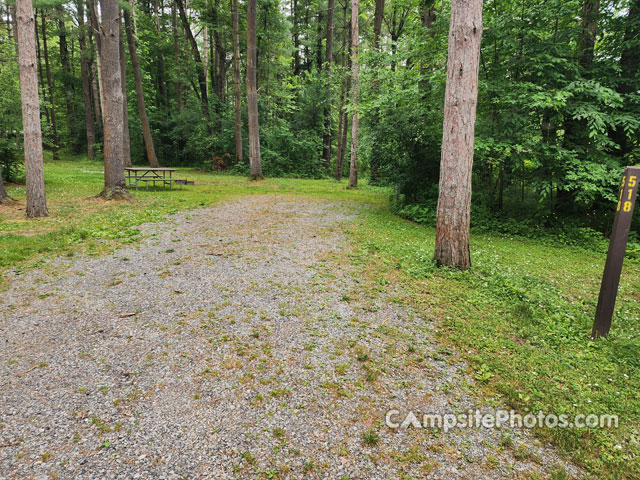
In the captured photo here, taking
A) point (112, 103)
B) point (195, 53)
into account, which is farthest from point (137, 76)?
point (112, 103)

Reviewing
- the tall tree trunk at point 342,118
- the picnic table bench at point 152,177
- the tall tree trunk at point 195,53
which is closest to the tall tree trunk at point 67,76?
the tall tree trunk at point 195,53

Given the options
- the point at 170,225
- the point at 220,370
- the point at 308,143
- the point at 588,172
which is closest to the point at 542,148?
the point at 588,172

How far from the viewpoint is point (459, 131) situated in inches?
194

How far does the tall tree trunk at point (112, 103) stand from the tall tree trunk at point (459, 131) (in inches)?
359

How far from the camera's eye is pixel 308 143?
840 inches

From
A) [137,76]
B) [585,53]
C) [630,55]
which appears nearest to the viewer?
[630,55]

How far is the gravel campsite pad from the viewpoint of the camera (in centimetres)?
203

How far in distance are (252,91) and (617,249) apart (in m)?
16.0

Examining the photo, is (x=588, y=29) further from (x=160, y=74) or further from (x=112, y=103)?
(x=160, y=74)

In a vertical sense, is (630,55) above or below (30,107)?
above

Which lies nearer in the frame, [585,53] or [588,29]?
[588,29]

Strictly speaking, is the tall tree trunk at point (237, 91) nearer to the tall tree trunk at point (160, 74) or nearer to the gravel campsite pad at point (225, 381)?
the tall tree trunk at point (160, 74)

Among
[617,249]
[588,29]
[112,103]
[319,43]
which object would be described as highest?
[319,43]

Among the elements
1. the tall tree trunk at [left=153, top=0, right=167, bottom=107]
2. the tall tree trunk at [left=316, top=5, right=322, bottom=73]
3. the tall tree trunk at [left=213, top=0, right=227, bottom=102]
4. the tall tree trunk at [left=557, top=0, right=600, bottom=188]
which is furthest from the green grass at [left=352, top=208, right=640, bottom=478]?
the tall tree trunk at [left=153, top=0, right=167, bottom=107]
